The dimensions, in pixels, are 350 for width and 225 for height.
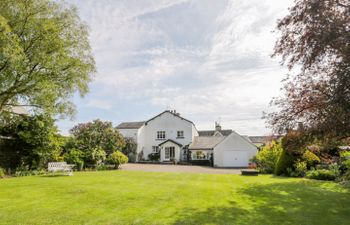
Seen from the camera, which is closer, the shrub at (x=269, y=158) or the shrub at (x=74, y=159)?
the shrub at (x=269, y=158)

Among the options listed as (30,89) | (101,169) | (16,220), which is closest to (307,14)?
(16,220)

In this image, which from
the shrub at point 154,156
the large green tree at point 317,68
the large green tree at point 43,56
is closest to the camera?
the large green tree at point 317,68

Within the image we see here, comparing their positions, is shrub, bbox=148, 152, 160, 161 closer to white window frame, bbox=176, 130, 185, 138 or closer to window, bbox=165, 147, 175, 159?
window, bbox=165, 147, 175, 159

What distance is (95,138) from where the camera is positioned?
90.7ft

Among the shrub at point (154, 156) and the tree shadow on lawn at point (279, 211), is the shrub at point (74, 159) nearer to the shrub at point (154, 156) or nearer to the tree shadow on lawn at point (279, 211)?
the tree shadow on lawn at point (279, 211)

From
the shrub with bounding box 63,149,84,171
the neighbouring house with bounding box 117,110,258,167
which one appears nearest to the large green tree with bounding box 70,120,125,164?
the shrub with bounding box 63,149,84,171

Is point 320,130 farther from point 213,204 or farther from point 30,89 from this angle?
point 30,89

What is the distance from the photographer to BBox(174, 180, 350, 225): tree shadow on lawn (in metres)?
7.04

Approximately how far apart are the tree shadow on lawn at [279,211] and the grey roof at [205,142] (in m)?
29.5

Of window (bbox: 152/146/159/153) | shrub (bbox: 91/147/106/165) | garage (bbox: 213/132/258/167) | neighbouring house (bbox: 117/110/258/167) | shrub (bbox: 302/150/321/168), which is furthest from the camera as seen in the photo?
window (bbox: 152/146/159/153)

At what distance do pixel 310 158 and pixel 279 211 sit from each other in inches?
542

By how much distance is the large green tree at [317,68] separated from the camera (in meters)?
7.01

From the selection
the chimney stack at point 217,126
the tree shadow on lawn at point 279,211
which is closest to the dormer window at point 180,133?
the chimney stack at point 217,126

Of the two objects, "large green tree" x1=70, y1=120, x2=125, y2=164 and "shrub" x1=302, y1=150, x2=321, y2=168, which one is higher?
"large green tree" x1=70, y1=120, x2=125, y2=164
